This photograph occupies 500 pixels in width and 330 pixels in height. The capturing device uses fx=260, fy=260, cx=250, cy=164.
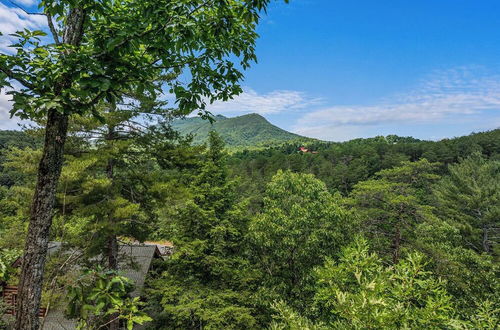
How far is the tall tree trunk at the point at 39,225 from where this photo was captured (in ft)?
5.98

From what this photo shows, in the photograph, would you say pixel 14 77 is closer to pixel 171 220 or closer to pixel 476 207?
pixel 171 220

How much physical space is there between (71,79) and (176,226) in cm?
968

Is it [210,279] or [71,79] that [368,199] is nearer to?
[210,279]

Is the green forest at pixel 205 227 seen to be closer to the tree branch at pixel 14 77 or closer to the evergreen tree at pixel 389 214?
the evergreen tree at pixel 389 214

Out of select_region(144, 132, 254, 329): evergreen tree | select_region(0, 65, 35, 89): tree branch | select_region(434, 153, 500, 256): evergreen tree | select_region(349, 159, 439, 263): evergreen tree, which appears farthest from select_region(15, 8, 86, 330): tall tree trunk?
select_region(434, 153, 500, 256): evergreen tree

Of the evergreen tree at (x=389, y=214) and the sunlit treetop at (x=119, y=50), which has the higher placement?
the sunlit treetop at (x=119, y=50)

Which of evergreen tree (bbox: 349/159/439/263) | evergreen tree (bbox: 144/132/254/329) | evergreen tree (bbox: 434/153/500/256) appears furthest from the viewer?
evergreen tree (bbox: 434/153/500/256)

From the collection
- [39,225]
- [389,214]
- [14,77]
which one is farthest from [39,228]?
[389,214]

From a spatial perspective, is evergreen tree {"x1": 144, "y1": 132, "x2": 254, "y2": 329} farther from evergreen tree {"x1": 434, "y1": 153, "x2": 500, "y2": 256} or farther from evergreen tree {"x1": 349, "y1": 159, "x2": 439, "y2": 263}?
evergreen tree {"x1": 434, "y1": 153, "x2": 500, "y2": 256}

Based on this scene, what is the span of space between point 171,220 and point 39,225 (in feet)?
32.4

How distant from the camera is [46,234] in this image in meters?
1.93

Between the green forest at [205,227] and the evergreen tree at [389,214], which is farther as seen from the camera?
the evergreen tree at [389,214]

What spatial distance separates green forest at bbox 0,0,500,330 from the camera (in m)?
1.86

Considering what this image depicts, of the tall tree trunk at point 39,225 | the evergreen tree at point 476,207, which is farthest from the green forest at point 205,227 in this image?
the evergreen tree at point 476,207
